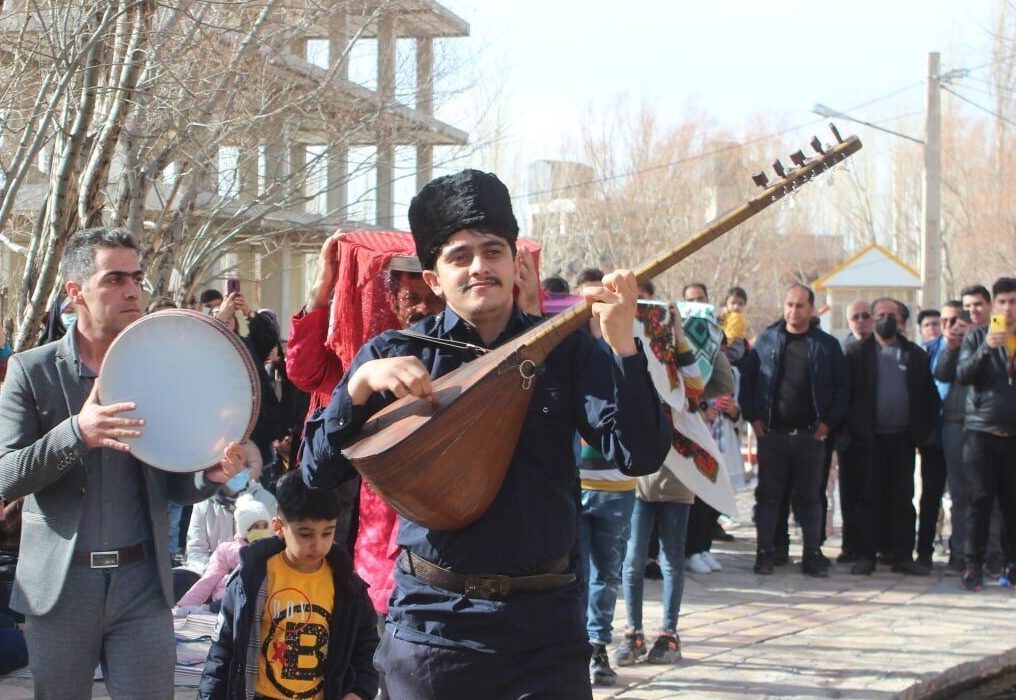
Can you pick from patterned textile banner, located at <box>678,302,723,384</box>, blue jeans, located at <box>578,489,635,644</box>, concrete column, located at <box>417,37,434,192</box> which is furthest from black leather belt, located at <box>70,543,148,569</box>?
concrete column, located at <box>417,37,434,192</box>

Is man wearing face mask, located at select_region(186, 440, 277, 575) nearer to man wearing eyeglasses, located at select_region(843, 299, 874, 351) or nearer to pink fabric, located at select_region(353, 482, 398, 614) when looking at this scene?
pink fabric, located at select_region(353, 482, 398, 614)

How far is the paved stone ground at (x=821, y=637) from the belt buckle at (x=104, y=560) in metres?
2.41

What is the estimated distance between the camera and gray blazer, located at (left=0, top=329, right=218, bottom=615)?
12.6 ft

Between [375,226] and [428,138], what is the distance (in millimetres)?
1433

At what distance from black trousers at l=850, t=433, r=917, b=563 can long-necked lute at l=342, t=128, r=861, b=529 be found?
7.92 m

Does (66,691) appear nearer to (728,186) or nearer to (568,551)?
(568,551)

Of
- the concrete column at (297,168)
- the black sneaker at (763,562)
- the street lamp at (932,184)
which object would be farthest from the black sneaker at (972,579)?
the street lamp at (932,184)

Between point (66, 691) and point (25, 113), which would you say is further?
point (25, 113)

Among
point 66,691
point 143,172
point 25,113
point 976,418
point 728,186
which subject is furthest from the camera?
point 728,186

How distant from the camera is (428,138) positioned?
13.8 meters

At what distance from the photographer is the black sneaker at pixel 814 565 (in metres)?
9.78

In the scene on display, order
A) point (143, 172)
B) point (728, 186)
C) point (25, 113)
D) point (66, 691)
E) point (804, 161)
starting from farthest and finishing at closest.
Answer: point (728, 186) → point (143, 172) → point (25, 113) → point (66, 691) → point (804, 161)

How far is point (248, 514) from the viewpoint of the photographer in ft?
24.7

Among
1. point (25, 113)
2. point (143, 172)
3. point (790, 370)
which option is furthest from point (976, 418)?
point (25, 113)
